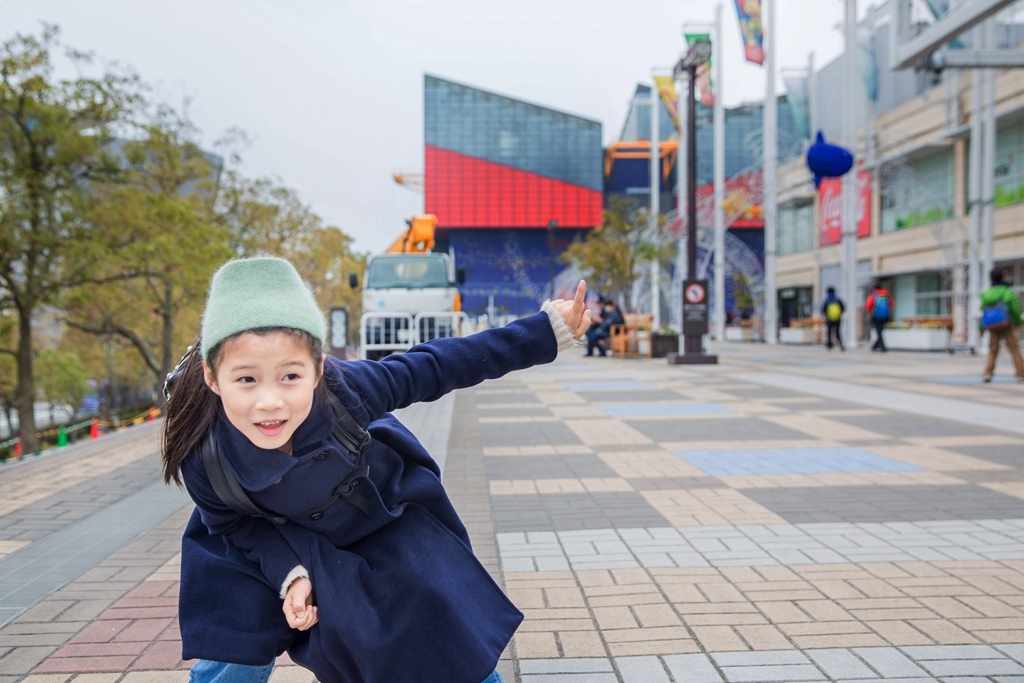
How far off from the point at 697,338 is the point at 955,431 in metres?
11.5

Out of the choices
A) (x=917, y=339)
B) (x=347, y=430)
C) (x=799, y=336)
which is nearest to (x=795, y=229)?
(x=799, y=336)

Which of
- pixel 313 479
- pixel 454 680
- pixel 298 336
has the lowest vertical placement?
pixel 454 680

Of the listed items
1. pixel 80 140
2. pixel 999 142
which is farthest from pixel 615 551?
pixel 999 142

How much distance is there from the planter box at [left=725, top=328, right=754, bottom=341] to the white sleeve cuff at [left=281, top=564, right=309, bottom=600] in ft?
131

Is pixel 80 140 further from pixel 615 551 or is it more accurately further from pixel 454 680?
pixel 454 680

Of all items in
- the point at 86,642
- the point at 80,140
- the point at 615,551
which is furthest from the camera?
the point at 80,140

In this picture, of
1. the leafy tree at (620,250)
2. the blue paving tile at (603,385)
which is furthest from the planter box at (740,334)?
the blue paving tile at (603,385)

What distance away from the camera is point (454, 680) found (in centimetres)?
200

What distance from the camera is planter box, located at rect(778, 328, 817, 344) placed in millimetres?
34062

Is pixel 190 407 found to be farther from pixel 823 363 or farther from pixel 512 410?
pixel 823 363

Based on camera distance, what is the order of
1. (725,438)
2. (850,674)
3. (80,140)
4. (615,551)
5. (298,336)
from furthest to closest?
(80,140) < (725,438) < (615,551) < (850,674) < (298,336)

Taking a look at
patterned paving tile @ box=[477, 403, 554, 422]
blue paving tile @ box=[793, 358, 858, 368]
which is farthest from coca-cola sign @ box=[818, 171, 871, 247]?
patterned paving tile @ box=[477, 403, 554, 422]

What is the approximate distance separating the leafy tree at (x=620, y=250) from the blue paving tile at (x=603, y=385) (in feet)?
45.2

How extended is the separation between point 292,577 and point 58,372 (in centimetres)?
3993
